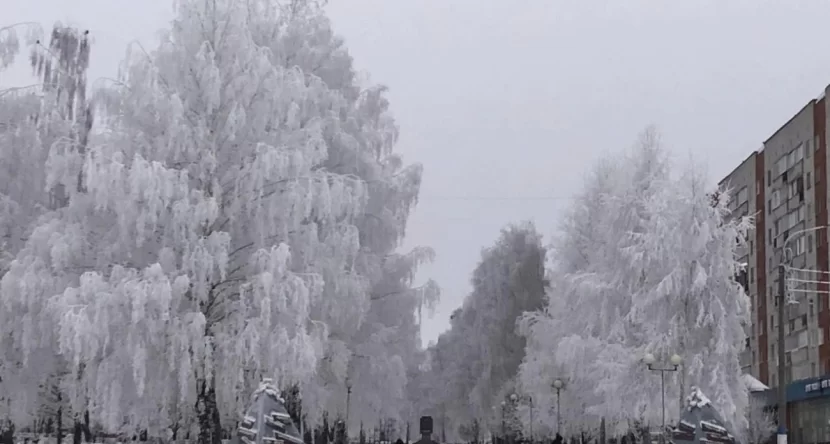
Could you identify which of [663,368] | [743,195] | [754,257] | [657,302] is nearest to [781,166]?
[754,257]

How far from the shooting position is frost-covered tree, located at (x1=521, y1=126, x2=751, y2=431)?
34.8 metres

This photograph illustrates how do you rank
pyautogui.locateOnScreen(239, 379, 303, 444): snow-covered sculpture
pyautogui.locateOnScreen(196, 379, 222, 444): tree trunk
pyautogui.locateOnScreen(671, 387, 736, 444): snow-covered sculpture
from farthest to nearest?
pyautogui.locateOnScreen(196, 379, 222, 444): tree trunk, pyautogui.locateOnScreen(671, 387, 736, 444): snow-covered sculpture, pyautogui.locateOnScreen(239, 379, 303, 444): snow-covered sculpture

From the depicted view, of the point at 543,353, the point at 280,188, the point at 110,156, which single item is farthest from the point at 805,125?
the point at 110,156

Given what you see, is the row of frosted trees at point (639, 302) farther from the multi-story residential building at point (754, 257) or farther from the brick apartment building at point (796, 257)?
the multi-story residential building at point (754, 257)

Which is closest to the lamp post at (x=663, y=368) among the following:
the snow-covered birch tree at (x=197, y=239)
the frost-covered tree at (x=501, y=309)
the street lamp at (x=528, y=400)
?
the snow-covered birch tree at (x=197, y=239)

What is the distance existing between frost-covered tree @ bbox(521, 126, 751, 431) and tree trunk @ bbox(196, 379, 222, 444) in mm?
14319

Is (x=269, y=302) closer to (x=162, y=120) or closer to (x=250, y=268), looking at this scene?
(x=250, y=268)

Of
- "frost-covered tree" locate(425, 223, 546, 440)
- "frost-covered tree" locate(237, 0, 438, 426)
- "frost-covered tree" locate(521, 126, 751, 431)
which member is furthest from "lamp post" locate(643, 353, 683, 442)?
"frost-covered tree" locate(425, 223, 546, 440)

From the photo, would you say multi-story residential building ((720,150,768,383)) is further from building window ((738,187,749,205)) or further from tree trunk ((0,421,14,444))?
tree trunk ((0,421,14,444))

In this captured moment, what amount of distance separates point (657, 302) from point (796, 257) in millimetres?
26716

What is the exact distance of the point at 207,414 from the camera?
2645 centimetres

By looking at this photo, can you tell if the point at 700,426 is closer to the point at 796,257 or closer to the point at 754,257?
the point at 796,257

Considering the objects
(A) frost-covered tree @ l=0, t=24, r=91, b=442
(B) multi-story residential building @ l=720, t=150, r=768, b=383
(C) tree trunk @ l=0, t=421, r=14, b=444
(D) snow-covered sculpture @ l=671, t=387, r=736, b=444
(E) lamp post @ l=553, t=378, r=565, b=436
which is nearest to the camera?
(D) snow-covered sculpture @ l=671, t=387, r=736, b=444

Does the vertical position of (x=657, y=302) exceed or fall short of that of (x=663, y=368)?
it exceeds it
